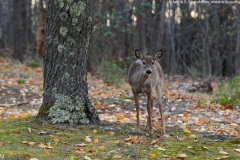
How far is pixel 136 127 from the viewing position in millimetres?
6965

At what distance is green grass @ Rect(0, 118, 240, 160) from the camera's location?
5062 mm

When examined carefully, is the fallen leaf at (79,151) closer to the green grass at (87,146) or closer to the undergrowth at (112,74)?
the green grass at (87,146)

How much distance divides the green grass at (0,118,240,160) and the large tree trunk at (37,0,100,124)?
0.84 ft

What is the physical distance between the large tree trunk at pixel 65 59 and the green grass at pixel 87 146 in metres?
0.26

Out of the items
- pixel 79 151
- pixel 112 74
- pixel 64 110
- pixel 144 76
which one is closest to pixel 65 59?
pixel 64 110

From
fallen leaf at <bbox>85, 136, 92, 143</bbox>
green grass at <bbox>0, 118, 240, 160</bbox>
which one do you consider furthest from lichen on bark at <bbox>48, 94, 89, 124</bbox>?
fallen leaf at <bbox>85, 136, 92, 143</bbox>

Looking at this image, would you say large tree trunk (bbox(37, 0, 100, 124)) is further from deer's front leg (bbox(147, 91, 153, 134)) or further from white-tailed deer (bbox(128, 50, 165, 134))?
deer's front leg (bbox(147, 91, 153, 134))

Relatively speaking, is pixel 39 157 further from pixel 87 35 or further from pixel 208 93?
pixel 208 93

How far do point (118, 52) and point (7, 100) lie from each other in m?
9.14

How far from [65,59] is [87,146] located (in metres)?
1.50

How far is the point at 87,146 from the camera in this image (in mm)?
5520

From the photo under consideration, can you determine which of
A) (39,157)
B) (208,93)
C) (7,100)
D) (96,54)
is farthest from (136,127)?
(96,54)

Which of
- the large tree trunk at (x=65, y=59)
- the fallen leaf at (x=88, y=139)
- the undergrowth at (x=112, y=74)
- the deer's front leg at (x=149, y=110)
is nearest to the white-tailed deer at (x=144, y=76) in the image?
the deer's front leg at (x=149, y=110)

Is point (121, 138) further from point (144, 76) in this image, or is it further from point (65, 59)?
point (65, 59)
